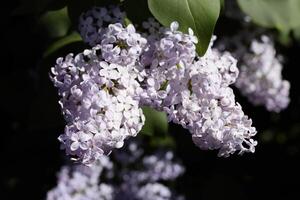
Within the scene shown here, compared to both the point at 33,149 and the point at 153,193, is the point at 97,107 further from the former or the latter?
the point at 33,149

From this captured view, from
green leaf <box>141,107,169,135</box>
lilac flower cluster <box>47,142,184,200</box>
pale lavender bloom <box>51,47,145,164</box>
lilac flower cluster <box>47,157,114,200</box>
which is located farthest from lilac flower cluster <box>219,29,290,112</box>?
pale lavender bloom <box>51,47,145,164</box>

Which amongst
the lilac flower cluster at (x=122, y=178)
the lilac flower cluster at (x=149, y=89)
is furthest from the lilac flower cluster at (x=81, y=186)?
the lilac flower cluster at (x=149, y=89)

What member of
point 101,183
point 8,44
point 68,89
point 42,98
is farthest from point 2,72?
point 68,89

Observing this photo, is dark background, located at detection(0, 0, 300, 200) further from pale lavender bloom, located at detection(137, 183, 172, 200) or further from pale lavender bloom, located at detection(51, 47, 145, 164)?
pale lavender bloom, located at detection(51, 47, 145, 164)

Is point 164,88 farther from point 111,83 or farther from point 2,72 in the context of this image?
point 2,72

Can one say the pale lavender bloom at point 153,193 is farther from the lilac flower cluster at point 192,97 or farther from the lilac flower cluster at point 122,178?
the lilac flower cluster at point 192,97

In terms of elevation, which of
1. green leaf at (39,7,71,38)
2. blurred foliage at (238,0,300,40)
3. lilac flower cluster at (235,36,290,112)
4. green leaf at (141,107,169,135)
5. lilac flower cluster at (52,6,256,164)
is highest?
lilac flower cluster at (52,6,256,164)

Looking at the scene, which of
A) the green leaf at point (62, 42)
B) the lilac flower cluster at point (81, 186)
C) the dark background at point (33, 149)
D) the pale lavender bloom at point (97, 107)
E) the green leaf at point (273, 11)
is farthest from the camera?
the dark background at point (33, 149)
